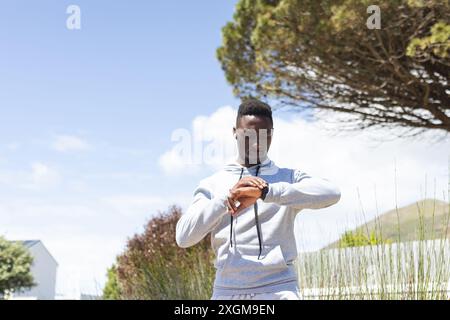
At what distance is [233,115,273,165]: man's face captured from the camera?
130 cm

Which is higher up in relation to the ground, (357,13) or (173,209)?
(357,13)

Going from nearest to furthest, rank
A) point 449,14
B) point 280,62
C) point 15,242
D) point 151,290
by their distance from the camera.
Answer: point 151,290 → point 449,14 → point 280,62 → point 15,242

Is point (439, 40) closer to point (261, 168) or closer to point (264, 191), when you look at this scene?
point (261, 168)

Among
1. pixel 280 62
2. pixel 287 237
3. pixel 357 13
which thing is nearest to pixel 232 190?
pixel 287 237

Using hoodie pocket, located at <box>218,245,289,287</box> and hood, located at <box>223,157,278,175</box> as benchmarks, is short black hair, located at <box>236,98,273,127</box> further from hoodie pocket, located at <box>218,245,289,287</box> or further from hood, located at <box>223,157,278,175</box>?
hoodie pocket, located at <box>218,245,289,287</box>

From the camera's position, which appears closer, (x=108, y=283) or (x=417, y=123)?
(x=417, y=123)

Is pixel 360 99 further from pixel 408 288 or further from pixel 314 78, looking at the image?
pixel 408 288

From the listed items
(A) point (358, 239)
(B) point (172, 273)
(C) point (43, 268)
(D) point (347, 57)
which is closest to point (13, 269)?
(C) point (43, 268)

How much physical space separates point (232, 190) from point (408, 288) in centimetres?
236

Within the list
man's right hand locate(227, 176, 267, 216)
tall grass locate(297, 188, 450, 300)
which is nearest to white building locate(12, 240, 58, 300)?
tall grass locate(297, 188, 450, 300)

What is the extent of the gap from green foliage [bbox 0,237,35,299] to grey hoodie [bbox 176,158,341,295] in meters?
16.9
